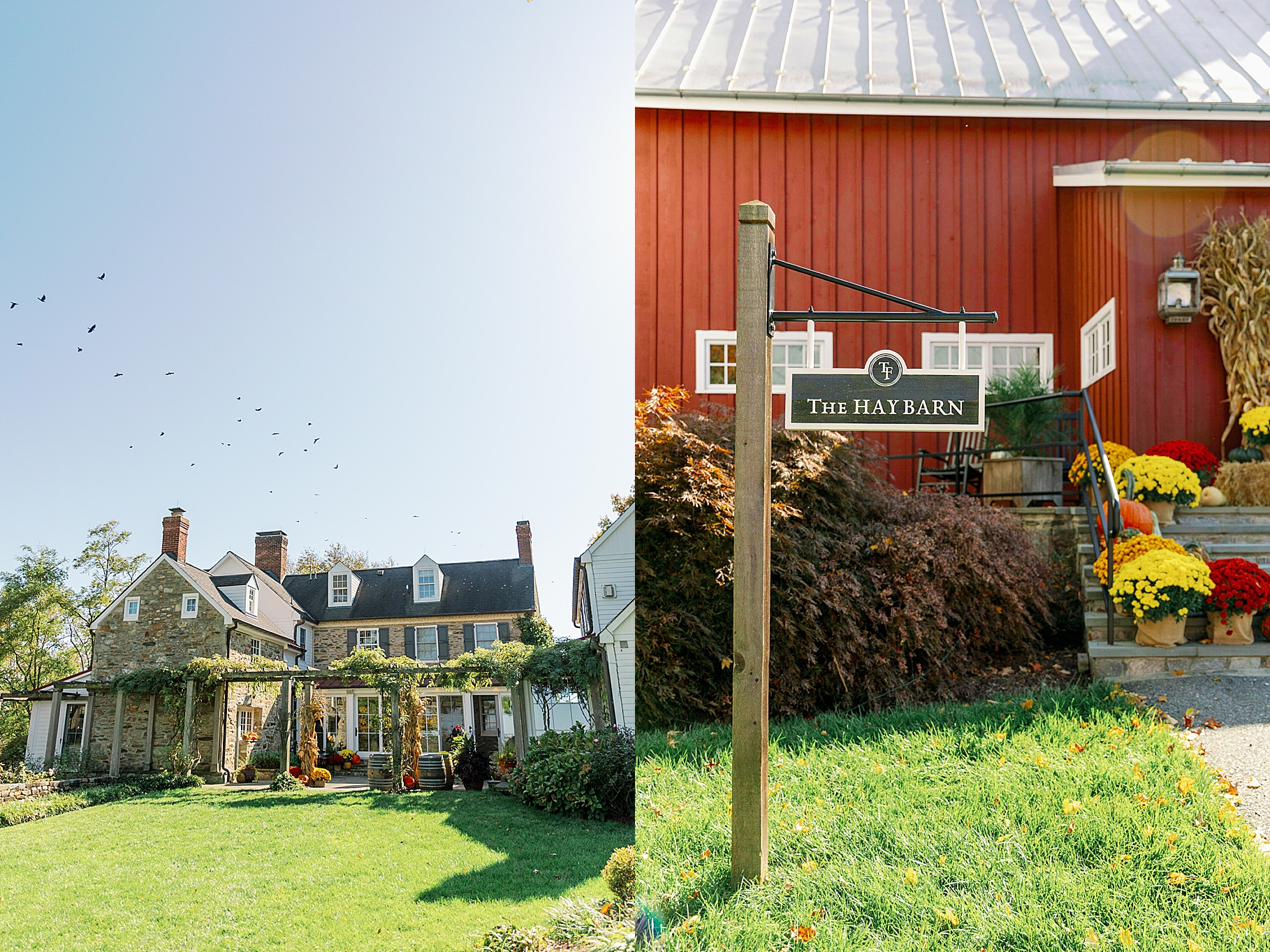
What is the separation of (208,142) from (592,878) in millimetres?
1464

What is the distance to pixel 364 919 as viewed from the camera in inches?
54.9

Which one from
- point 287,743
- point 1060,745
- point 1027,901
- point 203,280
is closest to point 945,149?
point 1060,745

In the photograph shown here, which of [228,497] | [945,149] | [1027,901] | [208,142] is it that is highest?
[945,149]

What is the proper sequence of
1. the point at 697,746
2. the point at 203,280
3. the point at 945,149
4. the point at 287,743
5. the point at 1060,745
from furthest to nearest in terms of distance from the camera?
the point at 945,149 < the point at 697,746 < the point at 1060,745 < the point at 203,280 < the point at 287,743

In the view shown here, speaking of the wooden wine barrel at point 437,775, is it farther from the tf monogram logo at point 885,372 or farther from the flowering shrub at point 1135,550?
the flowering shrub at point 1135,550

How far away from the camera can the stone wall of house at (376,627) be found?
1.46 metres

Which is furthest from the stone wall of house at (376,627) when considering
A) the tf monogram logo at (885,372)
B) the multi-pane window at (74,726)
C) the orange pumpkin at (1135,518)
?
the orange pumpkin at (1135,518)

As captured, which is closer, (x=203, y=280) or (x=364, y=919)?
(x=364, y=919)

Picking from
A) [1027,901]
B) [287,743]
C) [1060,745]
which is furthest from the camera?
[1060,745]

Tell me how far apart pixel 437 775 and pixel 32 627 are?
2.24 feet

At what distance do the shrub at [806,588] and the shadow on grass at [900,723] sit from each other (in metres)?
0.13

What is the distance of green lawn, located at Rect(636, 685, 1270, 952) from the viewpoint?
1.98m

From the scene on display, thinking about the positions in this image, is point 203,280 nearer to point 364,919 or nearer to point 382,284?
point 382,284

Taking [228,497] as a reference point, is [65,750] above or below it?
below
